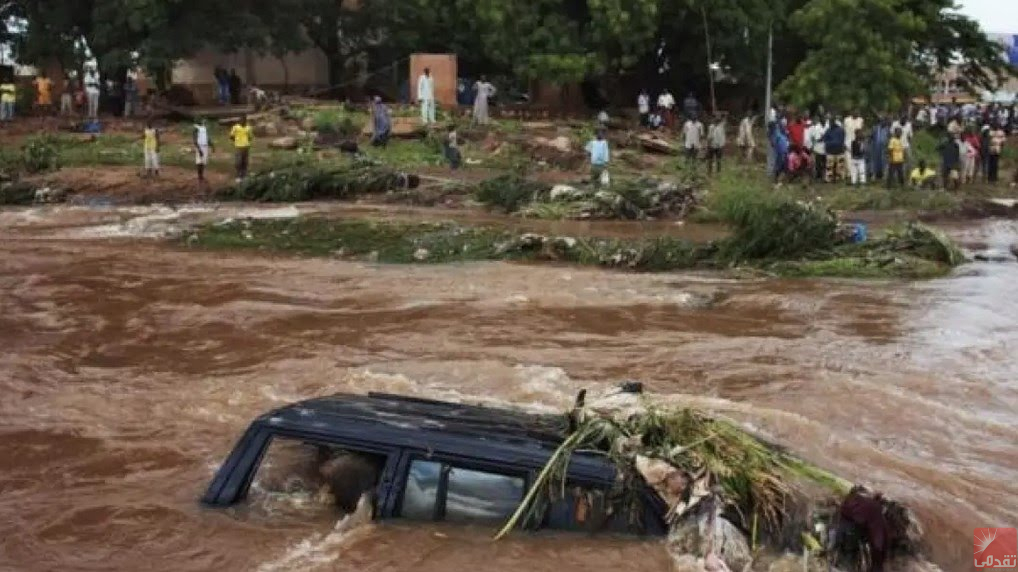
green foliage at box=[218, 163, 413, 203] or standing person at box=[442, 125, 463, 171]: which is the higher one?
standing person at box=[442, 125, 463, 171]

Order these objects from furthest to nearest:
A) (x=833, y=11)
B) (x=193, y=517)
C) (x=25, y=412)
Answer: (x=833, y=11) → (x=25, y=412) → (x=193, y=517)

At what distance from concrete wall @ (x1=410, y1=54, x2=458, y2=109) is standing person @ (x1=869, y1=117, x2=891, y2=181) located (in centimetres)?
1187

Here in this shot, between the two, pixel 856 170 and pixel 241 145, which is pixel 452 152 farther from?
pixel 856 170

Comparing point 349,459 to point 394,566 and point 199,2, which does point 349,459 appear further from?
point 199,2

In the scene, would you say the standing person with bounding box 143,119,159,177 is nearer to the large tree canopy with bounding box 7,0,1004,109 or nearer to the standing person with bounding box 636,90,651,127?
the large tree canopy with bounding box 7,0,1004,109

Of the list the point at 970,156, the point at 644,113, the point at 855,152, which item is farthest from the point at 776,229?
the point at 644,113

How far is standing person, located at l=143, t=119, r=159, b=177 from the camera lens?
23.4 m

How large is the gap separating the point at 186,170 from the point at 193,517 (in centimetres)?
1960

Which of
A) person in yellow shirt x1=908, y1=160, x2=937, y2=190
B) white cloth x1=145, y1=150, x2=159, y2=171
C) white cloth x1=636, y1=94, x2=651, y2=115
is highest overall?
white cloth x1=636, y1=94, x2=651, y2=115

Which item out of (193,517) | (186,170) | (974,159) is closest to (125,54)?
(186,170)

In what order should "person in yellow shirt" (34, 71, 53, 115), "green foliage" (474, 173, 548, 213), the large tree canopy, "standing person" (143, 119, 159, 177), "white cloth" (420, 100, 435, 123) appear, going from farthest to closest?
"person in yellow shirt" (34, 71, 53, 115) → the large tree canopy → "white cloth" (420, 100, 435, 123) → "standing person" (143, 119, 159, 177) → "green foliage" (474, 173, 548, 213)

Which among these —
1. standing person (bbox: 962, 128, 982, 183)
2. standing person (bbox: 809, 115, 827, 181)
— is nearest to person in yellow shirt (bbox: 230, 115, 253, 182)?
standing person (bbox: 809, 115, 827, 181)

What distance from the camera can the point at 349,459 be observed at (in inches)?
233

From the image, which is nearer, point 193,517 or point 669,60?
point 193,517
